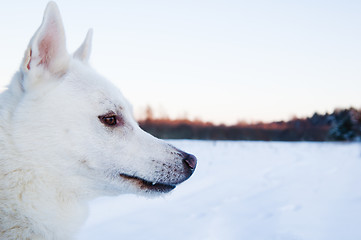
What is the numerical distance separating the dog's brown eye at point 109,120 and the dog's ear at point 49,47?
1.50ft

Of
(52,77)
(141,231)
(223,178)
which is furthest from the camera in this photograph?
(223,178)

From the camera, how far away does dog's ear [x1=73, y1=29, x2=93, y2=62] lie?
2523 mm

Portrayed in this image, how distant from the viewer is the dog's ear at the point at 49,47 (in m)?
1.67

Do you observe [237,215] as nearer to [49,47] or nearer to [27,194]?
[27,194]

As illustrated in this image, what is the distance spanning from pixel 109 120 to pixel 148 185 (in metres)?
0.59

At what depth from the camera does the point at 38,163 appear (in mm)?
1699

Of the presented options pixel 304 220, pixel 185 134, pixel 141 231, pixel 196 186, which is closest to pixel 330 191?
pixel 304 220

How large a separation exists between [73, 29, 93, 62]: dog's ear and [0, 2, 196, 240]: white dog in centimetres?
48

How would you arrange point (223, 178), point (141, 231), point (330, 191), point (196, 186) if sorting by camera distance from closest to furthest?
point (141, 231), point (330, 191), point (196, 186), point (223, 178)

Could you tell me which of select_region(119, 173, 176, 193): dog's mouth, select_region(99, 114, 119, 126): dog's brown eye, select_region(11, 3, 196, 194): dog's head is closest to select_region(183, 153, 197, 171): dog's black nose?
select_region(11, 3, 196, 194): dog's head

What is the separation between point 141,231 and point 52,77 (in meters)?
2.30

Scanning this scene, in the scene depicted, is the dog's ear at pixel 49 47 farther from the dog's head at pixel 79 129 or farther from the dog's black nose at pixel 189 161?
the dog's black nose at pixel 189 161

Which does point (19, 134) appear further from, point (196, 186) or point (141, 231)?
point (196, 186)

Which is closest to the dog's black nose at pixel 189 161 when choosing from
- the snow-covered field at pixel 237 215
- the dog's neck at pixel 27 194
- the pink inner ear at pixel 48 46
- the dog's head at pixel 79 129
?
the dog's head at pixel 79 129
